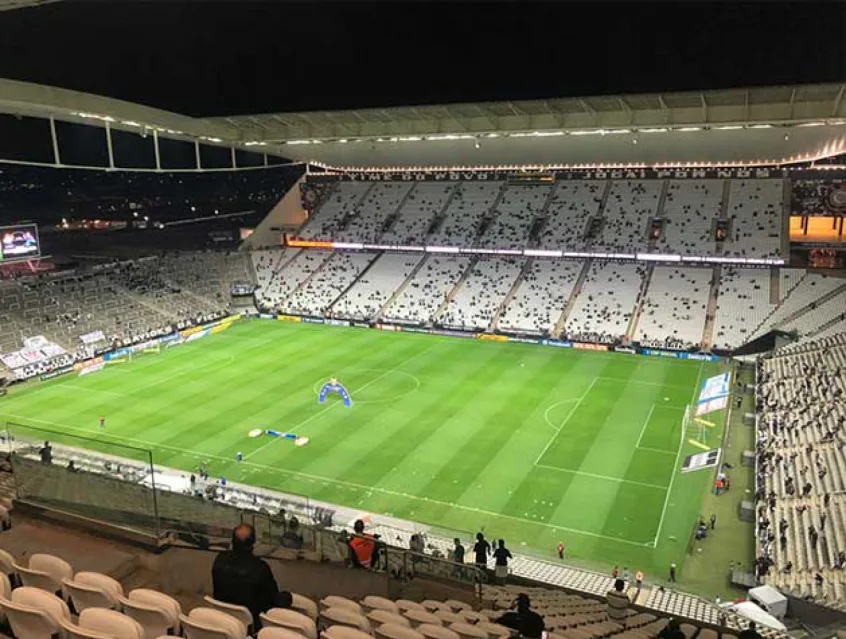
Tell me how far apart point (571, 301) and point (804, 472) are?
96.1 feet

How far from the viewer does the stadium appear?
948 centimetres

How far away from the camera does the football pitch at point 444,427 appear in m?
24.2

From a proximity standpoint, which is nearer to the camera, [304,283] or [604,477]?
[604,477]

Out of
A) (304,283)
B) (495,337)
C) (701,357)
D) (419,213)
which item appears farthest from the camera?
(419,213)

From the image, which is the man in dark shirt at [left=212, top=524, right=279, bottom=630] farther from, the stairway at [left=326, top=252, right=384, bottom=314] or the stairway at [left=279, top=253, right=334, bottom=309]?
the stairway at [left=279, top=253, right=334, bottom=309]

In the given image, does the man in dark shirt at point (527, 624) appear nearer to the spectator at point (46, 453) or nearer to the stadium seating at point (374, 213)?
the spectator at point (46, 453)

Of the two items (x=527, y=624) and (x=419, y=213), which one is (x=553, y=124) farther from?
(x=527, y=624)

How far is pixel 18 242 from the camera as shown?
45.8 m

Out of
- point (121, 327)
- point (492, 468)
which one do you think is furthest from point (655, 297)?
point (121, 327)

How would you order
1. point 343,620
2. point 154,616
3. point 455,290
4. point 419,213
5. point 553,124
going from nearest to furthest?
1. point 154,616
2. point 343,620
3. point 553,124
4. point 455,290
5. point 419,213

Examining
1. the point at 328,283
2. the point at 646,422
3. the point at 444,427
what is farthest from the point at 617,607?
the point at 328,283

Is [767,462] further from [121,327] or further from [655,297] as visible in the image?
[121,327]

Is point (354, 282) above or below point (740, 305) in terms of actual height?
above


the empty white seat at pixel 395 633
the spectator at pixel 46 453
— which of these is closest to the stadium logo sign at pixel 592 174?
the spectator at pixel 46 453
